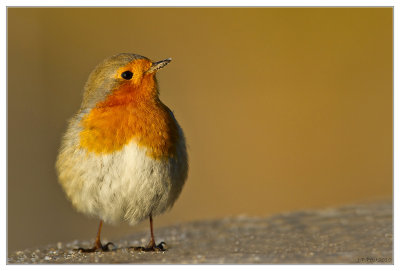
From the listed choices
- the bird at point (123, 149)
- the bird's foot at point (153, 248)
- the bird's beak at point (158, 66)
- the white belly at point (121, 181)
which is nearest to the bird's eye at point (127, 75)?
the bird at point (123, 149)

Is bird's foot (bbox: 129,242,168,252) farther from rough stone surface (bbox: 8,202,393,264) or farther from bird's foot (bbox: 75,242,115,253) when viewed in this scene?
bird's foot (bbox: 75,242,115,253)

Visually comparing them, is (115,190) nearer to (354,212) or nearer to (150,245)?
(150,245)

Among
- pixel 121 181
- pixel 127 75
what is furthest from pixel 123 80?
pixel 121 181

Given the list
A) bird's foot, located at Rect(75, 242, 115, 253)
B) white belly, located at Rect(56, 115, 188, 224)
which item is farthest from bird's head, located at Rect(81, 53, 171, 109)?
bird's foot, located at Rect(75, 242, 115, 253)

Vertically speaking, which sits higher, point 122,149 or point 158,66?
point 158,66

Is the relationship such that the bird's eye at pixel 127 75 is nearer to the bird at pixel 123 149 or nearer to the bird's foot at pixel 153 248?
the bird at pixel 123 149

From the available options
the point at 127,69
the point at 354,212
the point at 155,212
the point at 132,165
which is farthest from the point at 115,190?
the point at 354,212

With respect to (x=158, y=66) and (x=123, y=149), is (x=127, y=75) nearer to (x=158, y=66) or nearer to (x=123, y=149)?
(x=158, y=66)

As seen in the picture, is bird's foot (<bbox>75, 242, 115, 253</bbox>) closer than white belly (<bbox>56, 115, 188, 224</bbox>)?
No
